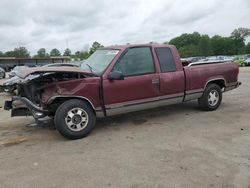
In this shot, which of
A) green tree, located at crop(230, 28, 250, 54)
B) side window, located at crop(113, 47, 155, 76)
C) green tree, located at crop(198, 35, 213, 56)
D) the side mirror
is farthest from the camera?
green tree, located at crop(230, 28, 250, 54)

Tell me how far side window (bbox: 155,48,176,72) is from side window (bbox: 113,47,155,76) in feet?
0.82

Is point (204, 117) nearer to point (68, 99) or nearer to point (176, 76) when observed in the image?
point (176, 76)

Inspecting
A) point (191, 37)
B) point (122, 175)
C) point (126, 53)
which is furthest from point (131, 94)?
point (191, 37)

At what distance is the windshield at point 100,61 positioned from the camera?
5.96 meters

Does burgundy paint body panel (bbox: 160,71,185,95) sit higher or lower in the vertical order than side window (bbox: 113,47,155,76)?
lower

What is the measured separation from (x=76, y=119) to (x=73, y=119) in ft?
0.20

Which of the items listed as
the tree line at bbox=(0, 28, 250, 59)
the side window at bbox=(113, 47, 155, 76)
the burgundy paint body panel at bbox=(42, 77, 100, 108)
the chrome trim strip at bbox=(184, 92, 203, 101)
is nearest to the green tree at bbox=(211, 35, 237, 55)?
the tree line at bbox=(0, 28, 250, 59)

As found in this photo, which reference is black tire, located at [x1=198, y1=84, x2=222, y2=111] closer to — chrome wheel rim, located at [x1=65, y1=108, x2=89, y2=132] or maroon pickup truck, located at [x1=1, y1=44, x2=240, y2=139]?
maroon pickup truck, located at [x1=1, y1=44, x2=240, y2=139]

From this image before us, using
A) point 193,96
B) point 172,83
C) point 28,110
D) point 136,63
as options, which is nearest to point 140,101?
point 136,63

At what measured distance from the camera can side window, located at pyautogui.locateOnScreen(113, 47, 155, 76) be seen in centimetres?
596

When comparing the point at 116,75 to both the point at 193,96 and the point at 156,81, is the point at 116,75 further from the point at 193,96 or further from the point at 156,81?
the point at 193,96

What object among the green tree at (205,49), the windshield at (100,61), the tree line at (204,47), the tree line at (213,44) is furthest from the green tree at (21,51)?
the windshield at (100,61)

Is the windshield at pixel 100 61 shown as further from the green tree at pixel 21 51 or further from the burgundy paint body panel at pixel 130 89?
the green tree at pixel 21 51

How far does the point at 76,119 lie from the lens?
540cm
